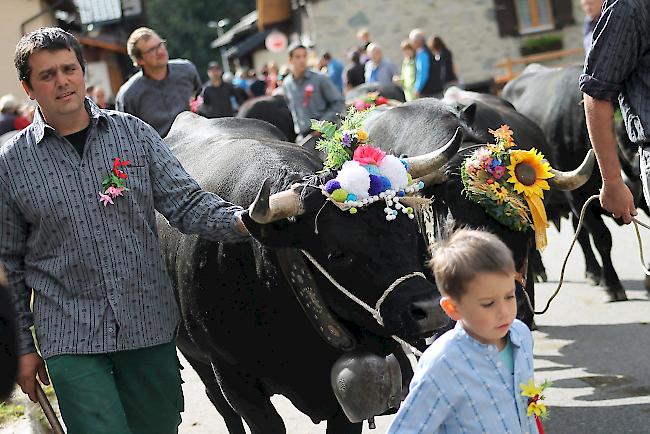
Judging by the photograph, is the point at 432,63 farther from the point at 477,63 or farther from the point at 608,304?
the point at 477,63

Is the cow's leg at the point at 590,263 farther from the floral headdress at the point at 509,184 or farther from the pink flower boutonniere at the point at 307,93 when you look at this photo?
the floral headdress at the point at 509,184

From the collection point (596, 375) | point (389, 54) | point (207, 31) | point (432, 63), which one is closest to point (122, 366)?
point (596, 375)

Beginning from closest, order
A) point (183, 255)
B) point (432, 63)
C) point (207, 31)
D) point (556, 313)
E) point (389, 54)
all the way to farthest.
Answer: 1. point (183, 255)
2. point (556, 313)
3. point (432, 63)
4. point (389, 54)
5. point (207, 31)

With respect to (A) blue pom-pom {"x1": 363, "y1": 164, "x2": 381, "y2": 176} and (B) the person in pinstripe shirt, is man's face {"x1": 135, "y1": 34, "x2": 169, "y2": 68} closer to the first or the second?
(A) blue pom-pom {"x1": 363, "y1": 164, "x2": 381, "y2": 176}

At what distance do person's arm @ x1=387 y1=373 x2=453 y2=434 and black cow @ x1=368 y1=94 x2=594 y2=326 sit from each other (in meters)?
2.46

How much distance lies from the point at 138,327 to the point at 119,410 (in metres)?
0.33

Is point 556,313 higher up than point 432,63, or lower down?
lower down

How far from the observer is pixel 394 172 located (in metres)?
4.47

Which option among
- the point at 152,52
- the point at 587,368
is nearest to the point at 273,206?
the point at 587,368

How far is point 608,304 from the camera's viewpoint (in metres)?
9.10

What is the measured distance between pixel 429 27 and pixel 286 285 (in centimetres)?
2631

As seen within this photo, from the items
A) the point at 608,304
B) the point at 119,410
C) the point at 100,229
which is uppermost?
the point at 100,229

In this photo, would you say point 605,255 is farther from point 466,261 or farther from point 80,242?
point 466,261

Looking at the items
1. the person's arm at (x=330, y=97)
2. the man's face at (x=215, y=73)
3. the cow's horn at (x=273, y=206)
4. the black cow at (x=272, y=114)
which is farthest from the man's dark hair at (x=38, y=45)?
the man's face at (x=215, y=73)
